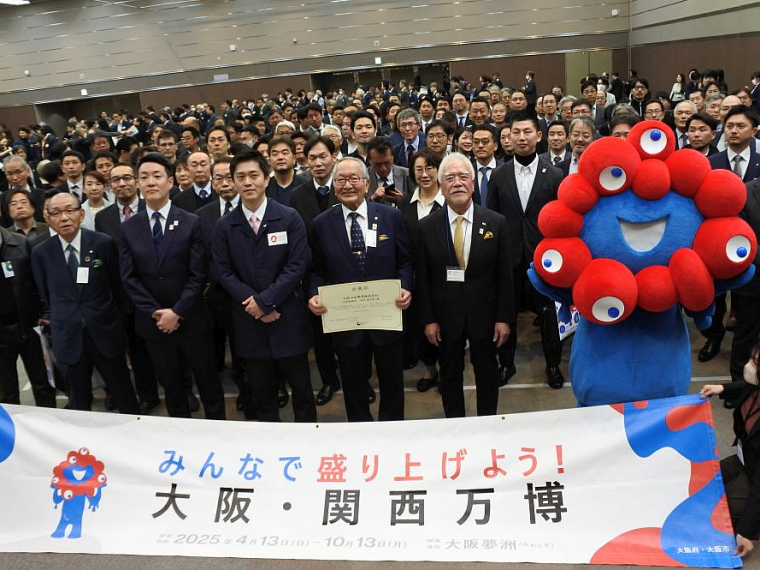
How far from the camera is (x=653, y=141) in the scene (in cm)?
263

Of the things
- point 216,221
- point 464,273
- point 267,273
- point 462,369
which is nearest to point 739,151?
point 464,273

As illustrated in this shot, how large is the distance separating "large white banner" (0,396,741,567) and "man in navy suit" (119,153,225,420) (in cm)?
83

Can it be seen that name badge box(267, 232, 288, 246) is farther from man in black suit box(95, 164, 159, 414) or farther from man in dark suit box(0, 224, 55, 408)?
man in dark suit box(0, 224, 55, 408)

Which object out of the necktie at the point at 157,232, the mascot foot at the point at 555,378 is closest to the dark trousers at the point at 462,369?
the mascot foot at the point at 555,378

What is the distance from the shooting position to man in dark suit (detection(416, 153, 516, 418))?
3.44 metres

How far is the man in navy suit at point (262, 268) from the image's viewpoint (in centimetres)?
353

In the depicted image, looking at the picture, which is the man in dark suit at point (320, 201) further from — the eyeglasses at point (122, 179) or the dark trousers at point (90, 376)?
the dark trousers at point (90, 376)

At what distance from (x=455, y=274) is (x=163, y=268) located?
5.65 ft

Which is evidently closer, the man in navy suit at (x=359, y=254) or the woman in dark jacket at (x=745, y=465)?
A: the woman in dark jacket at (x=745, y=465)

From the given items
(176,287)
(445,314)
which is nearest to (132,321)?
(176,287)

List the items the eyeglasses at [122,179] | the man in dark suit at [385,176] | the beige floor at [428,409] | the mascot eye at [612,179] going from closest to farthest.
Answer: the mascot eye at [612,179], the beige floor at [428,409], the eyeglasses at [122,179], the man in dark suit at [385,176]

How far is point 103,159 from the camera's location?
5.66 meters

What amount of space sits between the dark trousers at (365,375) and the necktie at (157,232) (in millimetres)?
1238

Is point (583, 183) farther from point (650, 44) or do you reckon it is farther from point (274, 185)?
point (650, 44)
